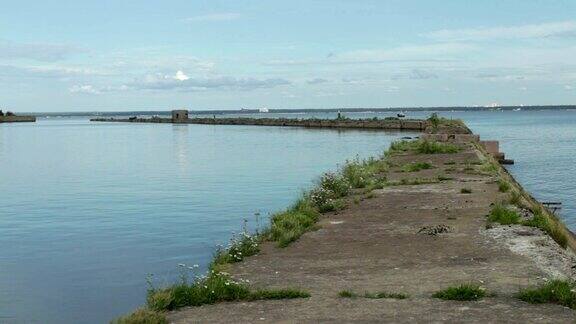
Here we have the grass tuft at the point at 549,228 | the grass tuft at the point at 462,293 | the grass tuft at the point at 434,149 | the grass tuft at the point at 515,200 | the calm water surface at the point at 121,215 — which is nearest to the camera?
the grass tuft at the point at 462,293

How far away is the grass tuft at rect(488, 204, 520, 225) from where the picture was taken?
1444cm

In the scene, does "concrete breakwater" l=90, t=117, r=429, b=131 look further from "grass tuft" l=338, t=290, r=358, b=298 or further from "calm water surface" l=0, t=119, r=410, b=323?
"grass tuft" l=338, t=290, r=358, b=298

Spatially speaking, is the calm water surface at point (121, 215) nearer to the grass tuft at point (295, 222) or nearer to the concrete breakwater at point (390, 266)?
the grass tuft at point (295, 222)

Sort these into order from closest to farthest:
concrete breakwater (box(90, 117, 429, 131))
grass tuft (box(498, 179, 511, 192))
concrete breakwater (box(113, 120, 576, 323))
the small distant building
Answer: concrete breakwater (box(113, 120, 576, 323)) < grass tuft (box(498, 179, 511, 192)) < concrete breakwater (box(90, 117, 429, 131)) < the small distant building

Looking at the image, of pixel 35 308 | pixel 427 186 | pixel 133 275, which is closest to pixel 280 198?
pixel 427 186

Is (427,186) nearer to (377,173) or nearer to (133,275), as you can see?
(377,173)

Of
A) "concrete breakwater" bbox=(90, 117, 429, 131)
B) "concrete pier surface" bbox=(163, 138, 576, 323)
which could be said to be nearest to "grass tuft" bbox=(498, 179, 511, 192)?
"concrete pier surface" bbox=(163, 138, 576, 323)

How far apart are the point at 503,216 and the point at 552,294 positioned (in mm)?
5786

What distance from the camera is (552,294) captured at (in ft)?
29.7

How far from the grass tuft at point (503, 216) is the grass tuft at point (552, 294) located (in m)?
5.23

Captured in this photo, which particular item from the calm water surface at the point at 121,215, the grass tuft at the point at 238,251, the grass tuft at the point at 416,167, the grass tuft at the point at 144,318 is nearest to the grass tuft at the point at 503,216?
the grass tuft at the point at 238,251

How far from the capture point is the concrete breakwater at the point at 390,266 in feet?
29.0

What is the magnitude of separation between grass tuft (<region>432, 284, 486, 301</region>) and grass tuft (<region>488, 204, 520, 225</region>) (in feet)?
17.7

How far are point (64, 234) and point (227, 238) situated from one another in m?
5.08
